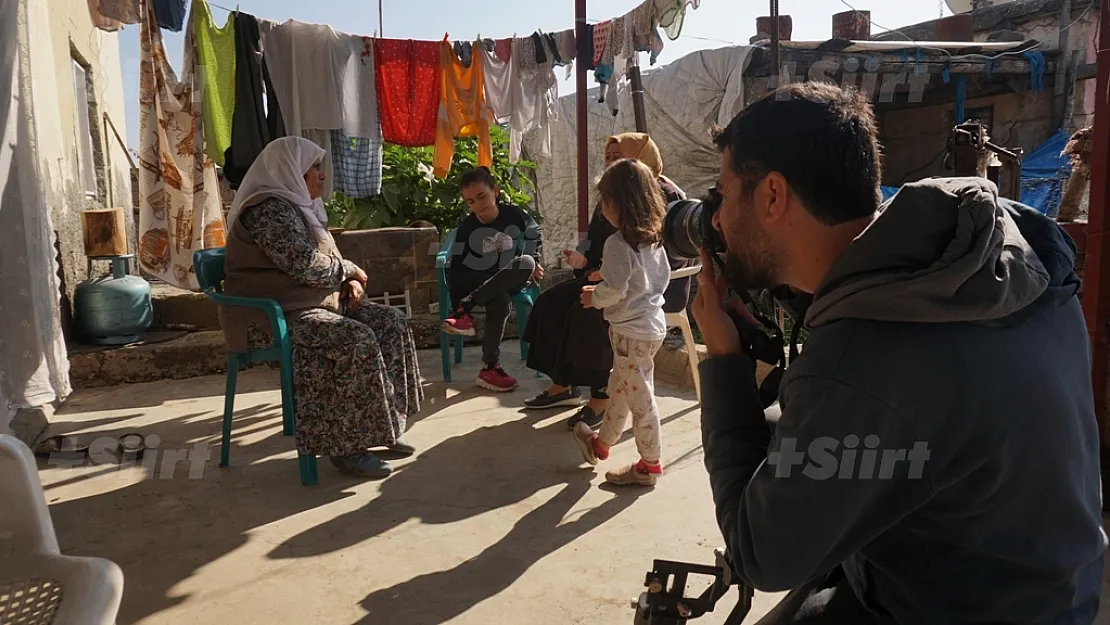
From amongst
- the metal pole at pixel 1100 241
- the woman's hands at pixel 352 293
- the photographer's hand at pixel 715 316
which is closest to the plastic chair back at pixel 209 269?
the woman's hands at pixel 352 293

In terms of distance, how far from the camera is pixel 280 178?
302 centimetres

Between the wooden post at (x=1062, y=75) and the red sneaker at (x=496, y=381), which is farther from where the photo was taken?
the wooden post at (x=1062, y=75)

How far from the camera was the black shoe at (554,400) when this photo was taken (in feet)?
12.5

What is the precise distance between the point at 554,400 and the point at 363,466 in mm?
1160

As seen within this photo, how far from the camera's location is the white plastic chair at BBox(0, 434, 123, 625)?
3.71ft

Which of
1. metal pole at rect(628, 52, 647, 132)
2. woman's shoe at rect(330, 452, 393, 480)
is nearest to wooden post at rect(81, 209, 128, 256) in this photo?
woman's shoe at rect(330, 452, 393, 480)

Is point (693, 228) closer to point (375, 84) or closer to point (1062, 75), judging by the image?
point (375, 84)

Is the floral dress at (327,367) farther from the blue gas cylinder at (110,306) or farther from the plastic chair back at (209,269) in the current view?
the blue gas cylinder at (110,306)

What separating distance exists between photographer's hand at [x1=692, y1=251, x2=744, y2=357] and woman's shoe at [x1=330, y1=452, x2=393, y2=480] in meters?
2.01

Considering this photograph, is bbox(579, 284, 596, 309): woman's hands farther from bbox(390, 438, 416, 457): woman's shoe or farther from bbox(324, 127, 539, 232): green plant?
bbox(324, 127, 539, 232): green plant

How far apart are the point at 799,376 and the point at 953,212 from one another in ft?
0.80

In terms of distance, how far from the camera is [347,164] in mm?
5027

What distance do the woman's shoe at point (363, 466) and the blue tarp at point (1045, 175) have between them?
20.1 feet

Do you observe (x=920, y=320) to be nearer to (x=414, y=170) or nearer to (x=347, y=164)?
(x=347, y=164)
